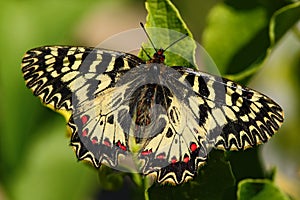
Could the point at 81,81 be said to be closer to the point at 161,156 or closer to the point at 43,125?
the point at 161,156

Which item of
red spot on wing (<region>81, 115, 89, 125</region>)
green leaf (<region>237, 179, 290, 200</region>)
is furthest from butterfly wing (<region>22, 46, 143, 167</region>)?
green leaf (<region>237, 179, 290, 200</region>)

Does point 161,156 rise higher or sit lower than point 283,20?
A: lower

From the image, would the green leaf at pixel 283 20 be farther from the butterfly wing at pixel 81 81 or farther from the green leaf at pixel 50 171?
the green leaf at pixel 50 171

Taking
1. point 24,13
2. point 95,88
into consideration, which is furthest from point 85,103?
point 24,13

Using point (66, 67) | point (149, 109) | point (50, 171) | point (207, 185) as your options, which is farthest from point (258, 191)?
point (50, 171)

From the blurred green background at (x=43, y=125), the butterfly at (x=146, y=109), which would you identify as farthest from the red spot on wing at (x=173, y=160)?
the blurred green background at (x=43, y=125)
